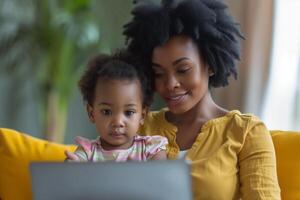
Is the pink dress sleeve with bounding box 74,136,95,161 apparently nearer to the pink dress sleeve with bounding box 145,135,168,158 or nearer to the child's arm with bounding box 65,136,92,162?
the child's arm with bounding box 65,136,92,162

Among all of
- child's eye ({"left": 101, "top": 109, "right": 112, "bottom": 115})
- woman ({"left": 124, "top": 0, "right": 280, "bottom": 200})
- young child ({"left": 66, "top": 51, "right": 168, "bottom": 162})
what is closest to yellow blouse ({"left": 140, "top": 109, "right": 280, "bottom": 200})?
woman ({"left": 124, "top": 0, "right": 280, "bottom": 200})

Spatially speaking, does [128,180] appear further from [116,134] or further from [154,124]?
[154,124]

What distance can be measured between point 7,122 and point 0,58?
366 mm

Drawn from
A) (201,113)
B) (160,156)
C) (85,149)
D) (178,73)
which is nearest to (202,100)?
(201,113)

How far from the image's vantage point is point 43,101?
293 cm

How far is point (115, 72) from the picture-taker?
1379 mm

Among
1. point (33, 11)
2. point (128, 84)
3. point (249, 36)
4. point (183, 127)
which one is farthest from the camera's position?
point (33, 11)

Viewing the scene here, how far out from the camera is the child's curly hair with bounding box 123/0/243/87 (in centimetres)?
145

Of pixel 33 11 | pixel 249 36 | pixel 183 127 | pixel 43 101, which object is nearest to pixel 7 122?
pixel 43 101

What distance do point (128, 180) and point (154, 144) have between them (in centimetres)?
41

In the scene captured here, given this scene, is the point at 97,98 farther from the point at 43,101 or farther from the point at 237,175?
the point at 43,101

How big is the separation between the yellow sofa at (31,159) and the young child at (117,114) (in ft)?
1.09

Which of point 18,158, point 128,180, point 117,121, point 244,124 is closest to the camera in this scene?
point 128,180

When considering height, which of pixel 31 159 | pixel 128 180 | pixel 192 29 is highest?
pixel 192 29
